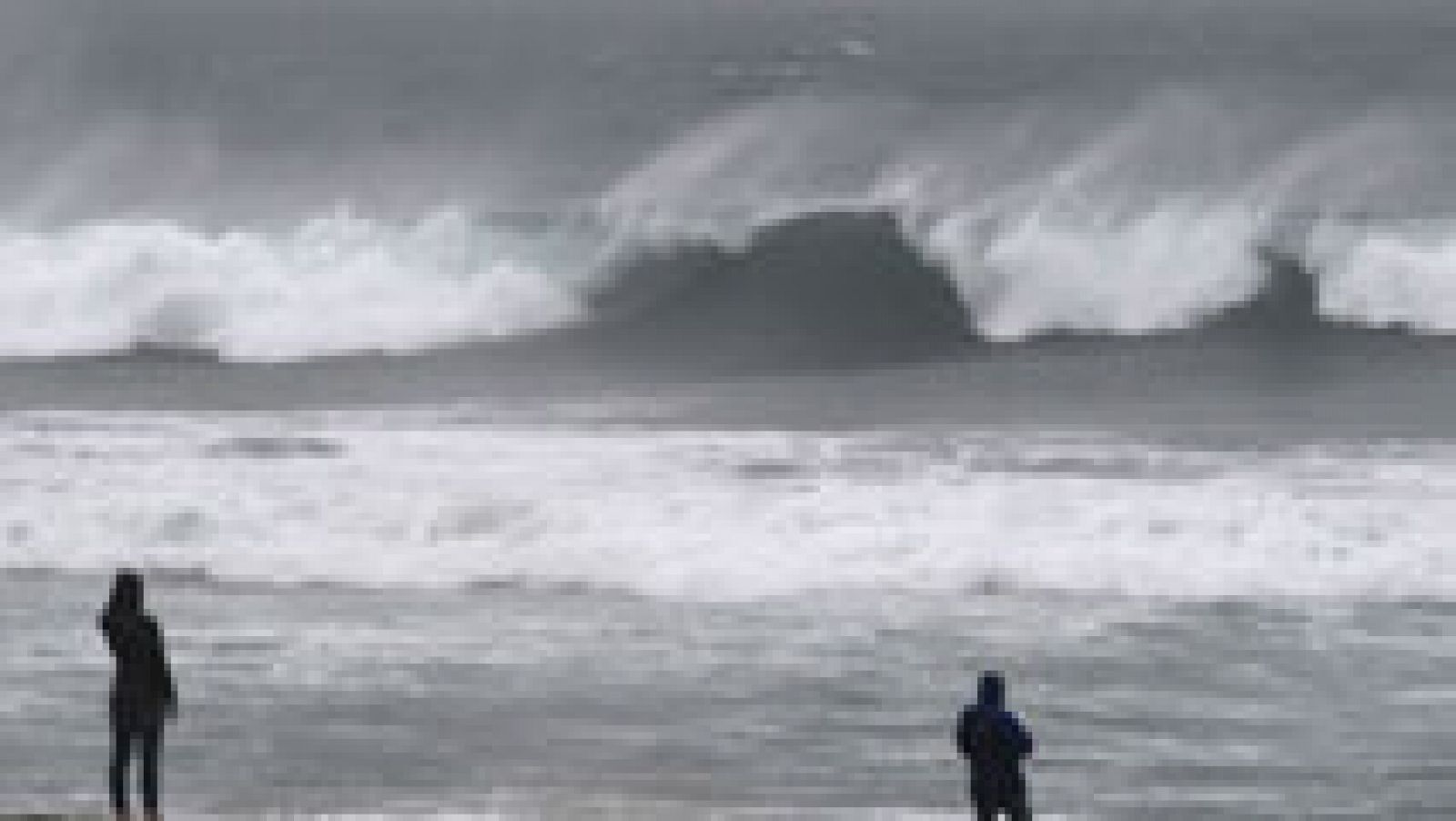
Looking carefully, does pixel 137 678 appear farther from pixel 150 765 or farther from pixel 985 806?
pixel 985 806

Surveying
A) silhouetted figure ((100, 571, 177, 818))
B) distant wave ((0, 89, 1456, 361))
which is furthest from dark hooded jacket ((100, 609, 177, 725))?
distant wave ((0, 89, 1456, 361))

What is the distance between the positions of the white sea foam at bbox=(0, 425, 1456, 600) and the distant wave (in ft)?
35.8

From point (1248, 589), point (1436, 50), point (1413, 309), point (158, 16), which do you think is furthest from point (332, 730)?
point (158, 16)

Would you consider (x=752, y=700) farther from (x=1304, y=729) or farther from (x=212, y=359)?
(x=212, y=359)

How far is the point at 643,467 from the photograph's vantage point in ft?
109

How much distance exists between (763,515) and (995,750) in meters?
11.8

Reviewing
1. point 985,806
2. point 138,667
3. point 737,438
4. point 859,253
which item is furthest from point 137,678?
point 859,253

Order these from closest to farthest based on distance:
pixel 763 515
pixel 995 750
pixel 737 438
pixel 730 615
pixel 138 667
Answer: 1. pixel 995 750
2. pixel 138 667
3. pixel 730 615
4. pixel 763 515
5. pixel 737 438

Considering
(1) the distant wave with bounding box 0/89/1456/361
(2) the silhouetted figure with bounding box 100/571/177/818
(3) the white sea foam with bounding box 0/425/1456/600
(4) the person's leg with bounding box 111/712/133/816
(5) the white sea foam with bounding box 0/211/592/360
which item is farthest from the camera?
(5) the white sea foam with bounding box 0/211/592/360

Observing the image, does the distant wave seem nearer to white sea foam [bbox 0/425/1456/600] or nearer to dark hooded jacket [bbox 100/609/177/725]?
white sea foam [bbox 0/425/1456/600]

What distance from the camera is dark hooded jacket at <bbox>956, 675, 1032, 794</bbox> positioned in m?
18.7

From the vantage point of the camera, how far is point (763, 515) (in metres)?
30.5

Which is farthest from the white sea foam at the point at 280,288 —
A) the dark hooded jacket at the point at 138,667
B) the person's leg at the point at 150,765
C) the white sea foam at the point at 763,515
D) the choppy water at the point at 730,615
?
the dark hooded jacket at the point at 138,667

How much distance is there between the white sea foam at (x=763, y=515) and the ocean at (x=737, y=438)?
3.0 inches
